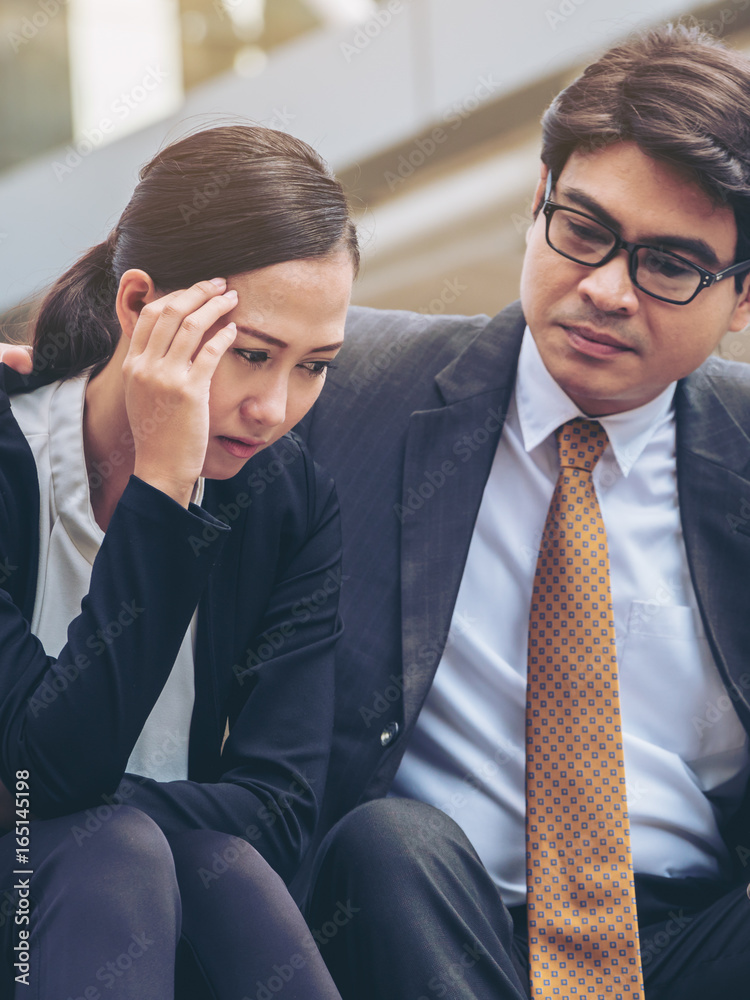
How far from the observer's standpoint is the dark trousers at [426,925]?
1.18 meters

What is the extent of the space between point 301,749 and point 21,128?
15.1 ft

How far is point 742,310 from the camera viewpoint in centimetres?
173

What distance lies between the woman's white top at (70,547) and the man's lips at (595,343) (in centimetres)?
60

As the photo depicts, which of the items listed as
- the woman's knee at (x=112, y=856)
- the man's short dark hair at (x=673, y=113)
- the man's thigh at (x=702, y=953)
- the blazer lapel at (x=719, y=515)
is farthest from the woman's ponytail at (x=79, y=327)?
the man's thigh at (x=702, y=953)

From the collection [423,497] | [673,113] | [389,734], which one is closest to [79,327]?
[423,497]

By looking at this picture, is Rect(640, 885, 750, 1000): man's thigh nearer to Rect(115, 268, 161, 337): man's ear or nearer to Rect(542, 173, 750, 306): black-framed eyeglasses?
Rect(542, 173, 750, 306): black-framed eyeglasses

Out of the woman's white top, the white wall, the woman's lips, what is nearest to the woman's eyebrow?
the woman's lips

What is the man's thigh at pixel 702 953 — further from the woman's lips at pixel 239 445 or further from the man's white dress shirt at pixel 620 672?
the woman's lips at pixel 239 445

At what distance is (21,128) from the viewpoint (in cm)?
510

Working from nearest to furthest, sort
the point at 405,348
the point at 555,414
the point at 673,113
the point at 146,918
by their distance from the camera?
the point at 146,918 → the point at 673,113 → the point at 555,414 → the point at 405,348

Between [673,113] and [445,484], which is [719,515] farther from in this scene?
[673,113]

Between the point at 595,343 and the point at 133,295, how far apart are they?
680 millimetres

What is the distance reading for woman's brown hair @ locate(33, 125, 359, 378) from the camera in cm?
124

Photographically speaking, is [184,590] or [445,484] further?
[445,484]
